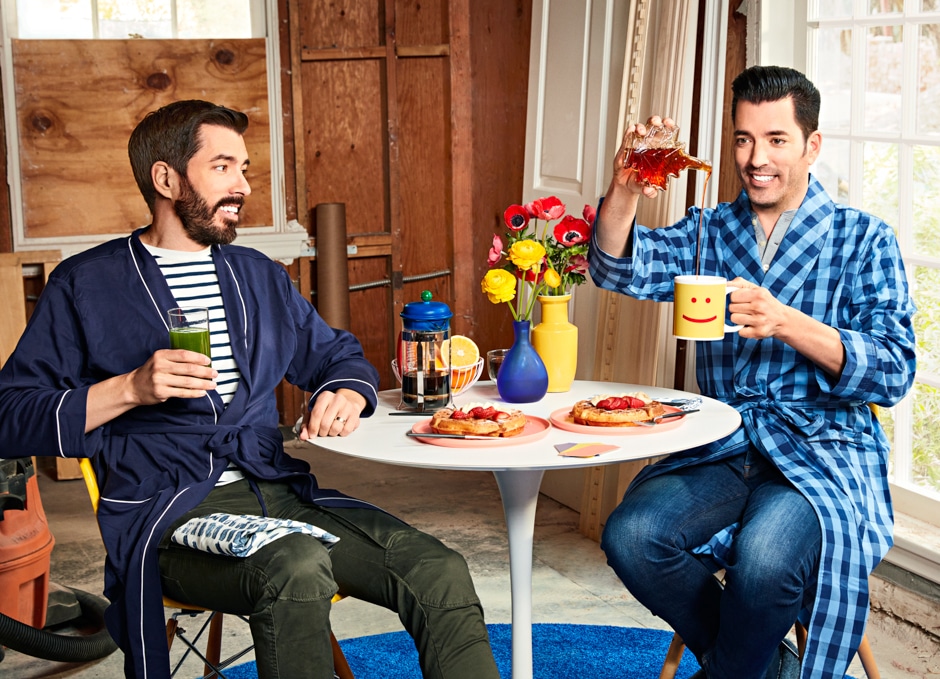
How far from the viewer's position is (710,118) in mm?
3416

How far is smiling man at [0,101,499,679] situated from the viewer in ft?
6.68

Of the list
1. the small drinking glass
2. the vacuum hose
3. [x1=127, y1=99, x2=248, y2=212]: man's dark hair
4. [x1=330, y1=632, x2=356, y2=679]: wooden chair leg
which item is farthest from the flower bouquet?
the vacuum hose

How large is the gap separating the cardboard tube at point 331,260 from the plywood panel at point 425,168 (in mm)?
358

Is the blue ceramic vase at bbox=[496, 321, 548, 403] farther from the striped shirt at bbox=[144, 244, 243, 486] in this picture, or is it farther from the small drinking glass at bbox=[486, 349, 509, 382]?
the striped shirt at bbox=[144, 244, 243, 486]

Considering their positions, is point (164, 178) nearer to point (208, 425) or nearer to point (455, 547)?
point (208, 425)

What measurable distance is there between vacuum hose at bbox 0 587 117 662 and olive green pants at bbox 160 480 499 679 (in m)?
0.87

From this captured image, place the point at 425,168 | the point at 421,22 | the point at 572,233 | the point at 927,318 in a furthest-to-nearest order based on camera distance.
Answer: the point at 425,168 < the point at 421,22 < the point at 927,318 < the point at 572,233

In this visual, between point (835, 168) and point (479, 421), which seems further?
point (835, 168)

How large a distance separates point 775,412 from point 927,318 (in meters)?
0.88

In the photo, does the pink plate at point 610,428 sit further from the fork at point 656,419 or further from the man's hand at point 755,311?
the man's hand at point 755,311

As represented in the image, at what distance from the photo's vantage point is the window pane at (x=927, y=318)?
10.1ft

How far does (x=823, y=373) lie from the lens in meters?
2.46

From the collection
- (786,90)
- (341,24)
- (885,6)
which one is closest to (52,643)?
(786,90)

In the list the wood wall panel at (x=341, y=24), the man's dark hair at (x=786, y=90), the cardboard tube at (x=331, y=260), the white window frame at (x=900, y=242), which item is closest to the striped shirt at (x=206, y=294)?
the man's dark hair at (x=786, y=90)
